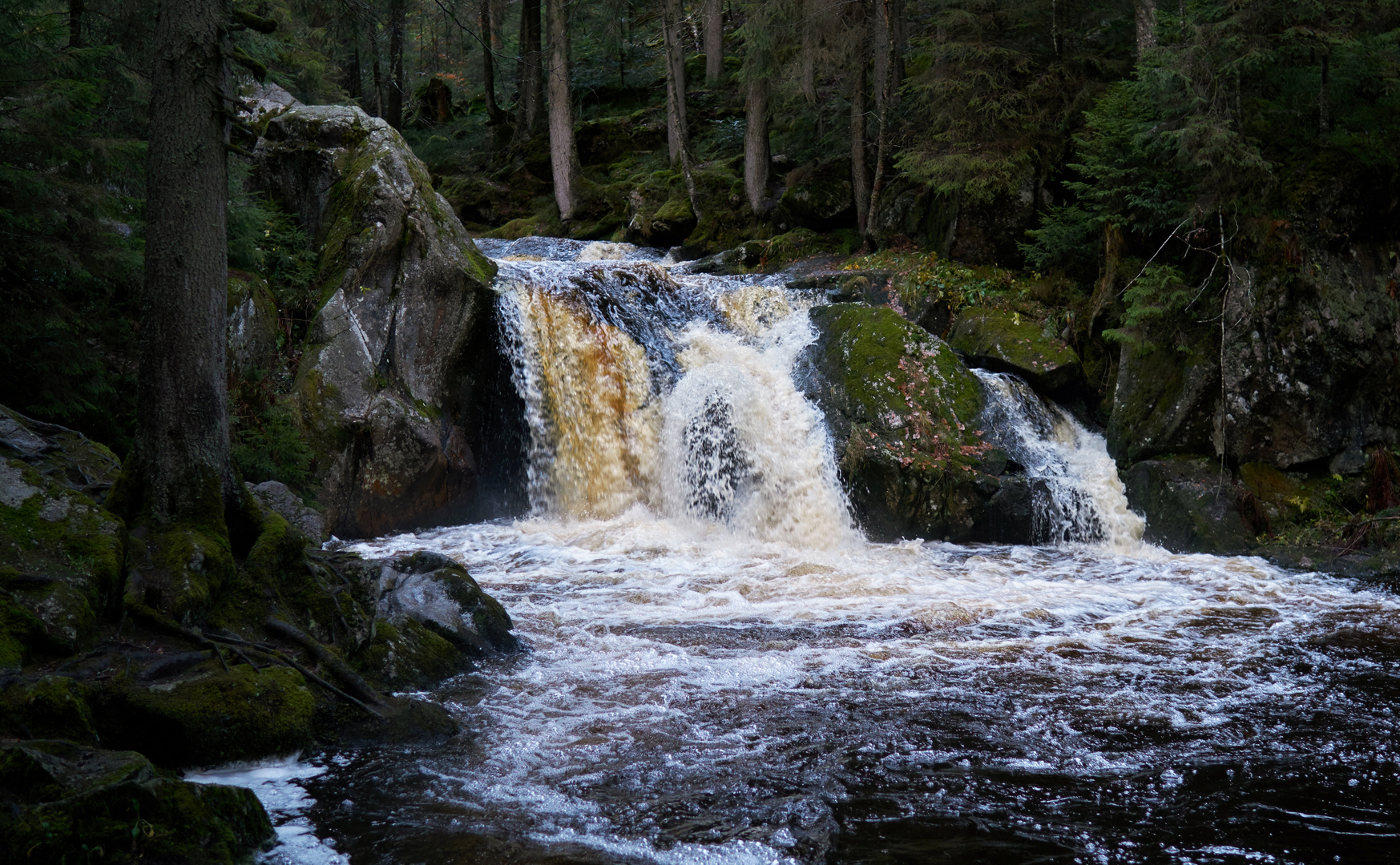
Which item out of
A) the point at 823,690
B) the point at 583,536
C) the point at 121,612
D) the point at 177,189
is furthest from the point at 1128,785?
the point at 583,536

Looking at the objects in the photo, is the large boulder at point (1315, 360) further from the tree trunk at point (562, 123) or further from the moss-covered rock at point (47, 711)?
the tree trunk at point (562, 123)

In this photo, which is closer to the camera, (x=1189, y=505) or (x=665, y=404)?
(x=1189, y=505)

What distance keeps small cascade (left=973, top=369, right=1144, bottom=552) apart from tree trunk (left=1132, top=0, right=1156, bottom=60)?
4920mm

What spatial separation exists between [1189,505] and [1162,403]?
146 cm

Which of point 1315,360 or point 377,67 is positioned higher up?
point 377,67

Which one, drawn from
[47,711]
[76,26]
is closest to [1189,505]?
[47,711]

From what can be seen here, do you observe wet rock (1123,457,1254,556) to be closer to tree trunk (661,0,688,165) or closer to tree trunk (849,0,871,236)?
tree trunk (849,0,871,236)

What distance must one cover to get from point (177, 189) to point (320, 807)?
3.94m

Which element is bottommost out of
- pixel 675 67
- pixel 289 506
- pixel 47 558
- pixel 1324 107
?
pixel 289 506

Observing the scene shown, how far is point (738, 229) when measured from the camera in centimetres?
1766

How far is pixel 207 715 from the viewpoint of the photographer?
4.38 meters

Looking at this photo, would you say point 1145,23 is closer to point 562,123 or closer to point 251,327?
point 251,327

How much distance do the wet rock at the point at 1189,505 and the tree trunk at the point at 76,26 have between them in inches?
534

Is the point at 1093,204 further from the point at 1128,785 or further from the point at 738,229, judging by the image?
the point at 1128,785
